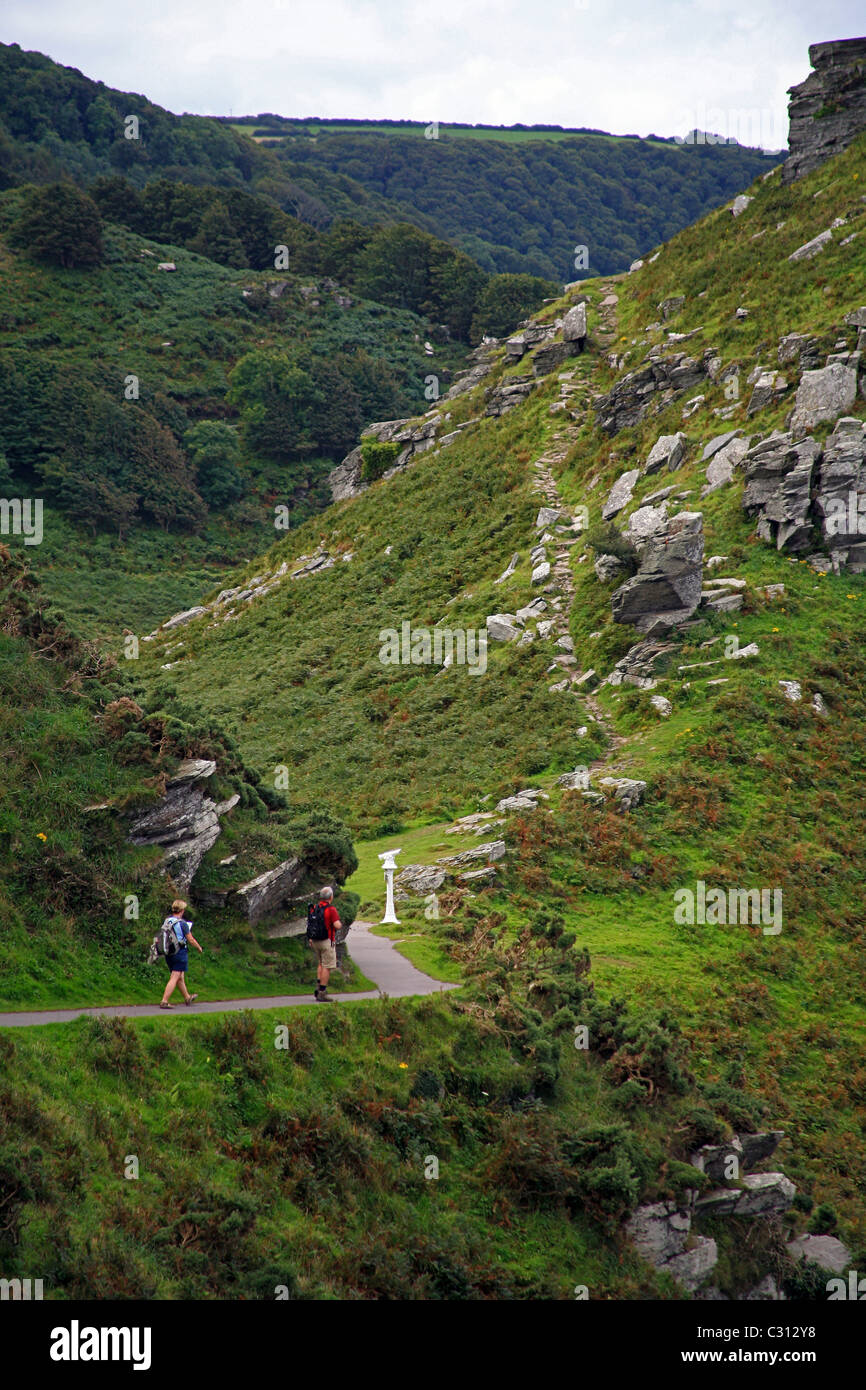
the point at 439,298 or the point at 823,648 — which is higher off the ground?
the point at 439,298

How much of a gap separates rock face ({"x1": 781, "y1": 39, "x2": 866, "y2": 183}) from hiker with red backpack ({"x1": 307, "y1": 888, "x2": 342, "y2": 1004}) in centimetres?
5013

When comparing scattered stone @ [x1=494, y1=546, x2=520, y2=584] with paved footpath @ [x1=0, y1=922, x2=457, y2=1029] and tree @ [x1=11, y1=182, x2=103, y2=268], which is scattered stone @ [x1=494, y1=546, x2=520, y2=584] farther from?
tree @ [x1=11, y1=182, x2=103, y2=268]

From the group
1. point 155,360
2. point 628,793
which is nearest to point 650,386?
point 628,793

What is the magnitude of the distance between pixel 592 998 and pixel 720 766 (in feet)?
32.9

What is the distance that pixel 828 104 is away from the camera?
52.1 metres

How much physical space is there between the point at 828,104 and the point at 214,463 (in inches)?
2004

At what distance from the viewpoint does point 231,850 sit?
1842 centimetres

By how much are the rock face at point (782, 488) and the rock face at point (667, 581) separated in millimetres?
2834

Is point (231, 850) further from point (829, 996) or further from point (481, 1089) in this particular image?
point (829, 996)

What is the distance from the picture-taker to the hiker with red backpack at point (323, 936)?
1662 cm

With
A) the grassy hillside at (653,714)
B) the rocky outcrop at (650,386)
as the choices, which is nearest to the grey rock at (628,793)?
the grassy hillside at (653,714)

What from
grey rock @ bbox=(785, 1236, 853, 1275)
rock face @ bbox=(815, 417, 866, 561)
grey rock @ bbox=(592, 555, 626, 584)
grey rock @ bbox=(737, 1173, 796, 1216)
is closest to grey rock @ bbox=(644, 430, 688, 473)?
grey rock @ bbox=(592, 555, 626, 584)
